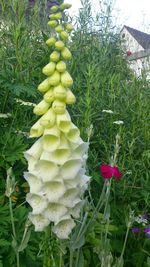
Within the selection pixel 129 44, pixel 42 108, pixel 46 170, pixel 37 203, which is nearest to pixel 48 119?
pixel 42 108

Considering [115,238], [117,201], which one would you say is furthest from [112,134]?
[115,238]

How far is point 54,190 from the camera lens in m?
1.25

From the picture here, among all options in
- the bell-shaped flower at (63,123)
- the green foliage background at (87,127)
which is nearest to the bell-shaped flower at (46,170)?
the bell-shaped flower at (63,123)

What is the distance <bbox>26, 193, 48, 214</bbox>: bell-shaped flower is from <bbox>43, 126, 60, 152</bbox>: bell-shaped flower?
0.15 m

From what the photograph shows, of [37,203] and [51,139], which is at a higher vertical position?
[51,139]

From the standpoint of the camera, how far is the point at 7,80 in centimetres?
272

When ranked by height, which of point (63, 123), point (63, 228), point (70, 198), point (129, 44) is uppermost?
point (129, 44)

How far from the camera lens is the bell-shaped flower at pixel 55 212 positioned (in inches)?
49.6

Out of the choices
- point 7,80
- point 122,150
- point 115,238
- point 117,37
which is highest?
point 117,37

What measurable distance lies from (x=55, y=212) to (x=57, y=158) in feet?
0.54

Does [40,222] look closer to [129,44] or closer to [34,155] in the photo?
[34,155]

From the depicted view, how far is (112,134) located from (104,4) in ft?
8.13

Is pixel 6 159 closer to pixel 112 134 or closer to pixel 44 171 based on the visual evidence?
pixel 112 134

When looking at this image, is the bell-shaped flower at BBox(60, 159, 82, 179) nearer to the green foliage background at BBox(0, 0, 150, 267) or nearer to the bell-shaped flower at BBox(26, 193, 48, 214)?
the bell-shaped flower at BBox(26, 193, 48, 214)
